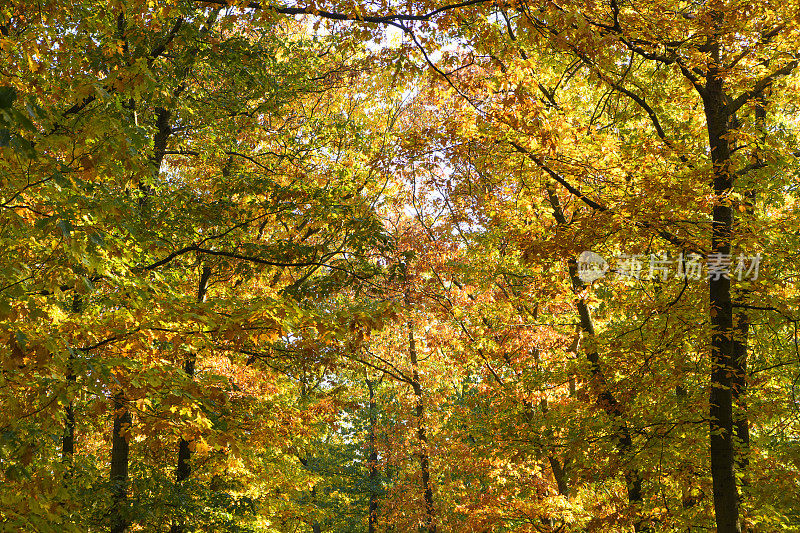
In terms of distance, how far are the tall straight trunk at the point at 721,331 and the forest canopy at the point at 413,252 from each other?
0.04 m

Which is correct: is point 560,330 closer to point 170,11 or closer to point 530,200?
point 530,200

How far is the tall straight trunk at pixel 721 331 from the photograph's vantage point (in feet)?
21.4

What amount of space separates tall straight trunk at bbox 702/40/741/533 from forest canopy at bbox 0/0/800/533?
4cm

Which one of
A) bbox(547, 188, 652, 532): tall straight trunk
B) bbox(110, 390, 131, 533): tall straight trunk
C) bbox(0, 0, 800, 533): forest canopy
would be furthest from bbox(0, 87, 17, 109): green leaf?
bbox(547, 188, 652, 532): tall straight trunk

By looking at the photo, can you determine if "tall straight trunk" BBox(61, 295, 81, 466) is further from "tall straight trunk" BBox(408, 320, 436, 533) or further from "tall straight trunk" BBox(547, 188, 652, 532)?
"tall straight trunk" BBox(408, 320, 436, 533)

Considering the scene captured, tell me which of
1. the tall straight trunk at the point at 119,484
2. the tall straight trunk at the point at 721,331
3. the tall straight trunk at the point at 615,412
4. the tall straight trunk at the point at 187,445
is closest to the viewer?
the tall straight trunk at the point at 721,331

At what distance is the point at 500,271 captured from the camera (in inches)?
506

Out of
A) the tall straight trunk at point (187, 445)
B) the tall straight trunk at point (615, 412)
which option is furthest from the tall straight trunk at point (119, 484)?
the tall straight trunk at point (615, 412)

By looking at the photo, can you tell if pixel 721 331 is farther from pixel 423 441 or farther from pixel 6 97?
pixel 423 441

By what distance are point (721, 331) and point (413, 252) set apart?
4525 mm

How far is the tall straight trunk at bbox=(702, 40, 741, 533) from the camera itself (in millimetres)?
6535

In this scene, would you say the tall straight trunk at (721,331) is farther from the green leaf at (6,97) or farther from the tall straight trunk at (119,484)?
the tall straight trunk at (119,484)

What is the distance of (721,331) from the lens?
272 inches

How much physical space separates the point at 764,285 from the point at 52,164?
8.26m
